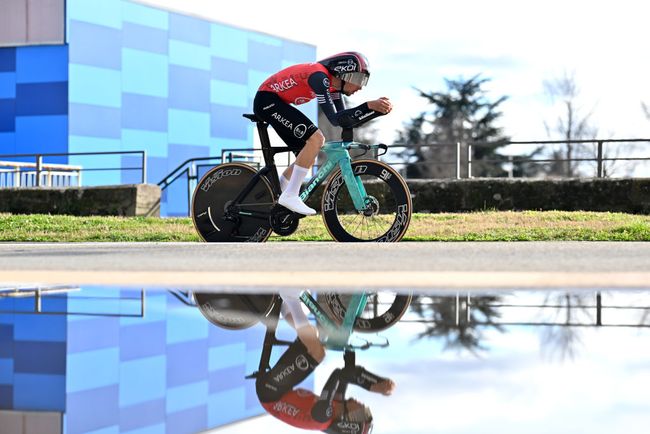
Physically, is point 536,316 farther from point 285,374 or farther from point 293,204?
point 293,204

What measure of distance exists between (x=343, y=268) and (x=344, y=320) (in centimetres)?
230

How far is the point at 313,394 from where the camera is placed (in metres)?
2.13

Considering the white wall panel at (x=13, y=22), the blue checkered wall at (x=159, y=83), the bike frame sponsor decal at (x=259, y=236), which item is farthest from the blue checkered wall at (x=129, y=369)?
the white wall panel at (x=13, y=22)

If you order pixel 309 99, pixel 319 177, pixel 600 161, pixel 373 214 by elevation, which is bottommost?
pixel 373 214

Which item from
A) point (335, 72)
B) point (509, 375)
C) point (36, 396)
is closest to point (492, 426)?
point (509, 375)

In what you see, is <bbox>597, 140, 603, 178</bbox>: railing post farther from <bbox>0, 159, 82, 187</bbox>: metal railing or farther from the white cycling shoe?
<bbox>0, 159, 82, 187</bbox>: metal railing

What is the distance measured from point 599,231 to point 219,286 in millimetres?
8273

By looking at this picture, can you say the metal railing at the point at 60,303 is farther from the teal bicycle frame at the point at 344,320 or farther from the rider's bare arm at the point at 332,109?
the rider's bare arm at the point at 332,109

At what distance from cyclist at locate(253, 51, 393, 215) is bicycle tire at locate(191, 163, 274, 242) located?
382 mm

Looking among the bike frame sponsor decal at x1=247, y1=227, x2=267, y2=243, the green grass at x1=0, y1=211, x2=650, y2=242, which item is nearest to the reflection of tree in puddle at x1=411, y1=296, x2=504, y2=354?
the bike frame sponsor decal at x1=247, y1=227, x2=267, y2=243

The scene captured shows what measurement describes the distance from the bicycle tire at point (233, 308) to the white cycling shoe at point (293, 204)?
4225 mm

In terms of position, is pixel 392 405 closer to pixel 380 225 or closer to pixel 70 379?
pixel 70 379

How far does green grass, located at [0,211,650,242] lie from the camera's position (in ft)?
39.0

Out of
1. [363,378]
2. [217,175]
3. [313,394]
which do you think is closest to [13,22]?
[217,175]
